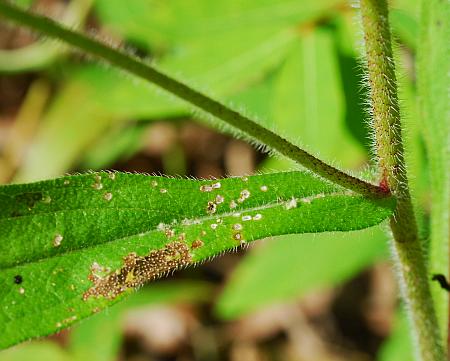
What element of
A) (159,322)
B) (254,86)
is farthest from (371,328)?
(254,86)

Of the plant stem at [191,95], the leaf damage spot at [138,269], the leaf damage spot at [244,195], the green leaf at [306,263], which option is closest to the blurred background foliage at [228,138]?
the green leaf at [306,263]

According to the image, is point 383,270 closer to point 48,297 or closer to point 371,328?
point 371,328

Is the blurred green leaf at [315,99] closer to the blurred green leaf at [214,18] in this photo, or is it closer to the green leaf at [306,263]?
the blurred green leaf at [214,18]

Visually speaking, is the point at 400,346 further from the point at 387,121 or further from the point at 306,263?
the point at 387,121

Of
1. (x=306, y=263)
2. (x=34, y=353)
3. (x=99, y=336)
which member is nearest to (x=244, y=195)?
(x=306, y=263)

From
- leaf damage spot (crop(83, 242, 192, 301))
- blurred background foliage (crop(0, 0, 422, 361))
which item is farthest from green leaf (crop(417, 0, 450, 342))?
leaf damage spot (crop(83, 242, 192, 301))

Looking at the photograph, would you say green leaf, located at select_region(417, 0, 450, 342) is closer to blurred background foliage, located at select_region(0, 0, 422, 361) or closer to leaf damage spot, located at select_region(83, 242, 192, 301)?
blurred background foliage, located at select_region(0, 0, 422, 361)
